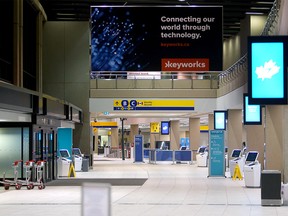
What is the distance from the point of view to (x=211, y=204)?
48.1 feet

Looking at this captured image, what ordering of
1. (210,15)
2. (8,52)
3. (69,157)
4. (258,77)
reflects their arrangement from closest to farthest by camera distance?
(258,77), (210,15), (8,52), (69,157)

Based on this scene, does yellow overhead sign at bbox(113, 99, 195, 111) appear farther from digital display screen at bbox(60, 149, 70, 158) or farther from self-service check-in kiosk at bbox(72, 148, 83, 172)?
digital display screen at bbox(60, 149, 70, 158)

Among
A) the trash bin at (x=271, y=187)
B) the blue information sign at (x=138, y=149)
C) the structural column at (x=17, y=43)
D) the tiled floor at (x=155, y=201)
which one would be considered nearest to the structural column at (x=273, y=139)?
the tiled floor at (x=155, y=201)

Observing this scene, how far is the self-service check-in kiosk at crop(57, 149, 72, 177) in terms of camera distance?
84.8ft

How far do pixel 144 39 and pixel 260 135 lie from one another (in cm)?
1314

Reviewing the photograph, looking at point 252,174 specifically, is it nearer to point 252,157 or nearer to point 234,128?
point 252,157

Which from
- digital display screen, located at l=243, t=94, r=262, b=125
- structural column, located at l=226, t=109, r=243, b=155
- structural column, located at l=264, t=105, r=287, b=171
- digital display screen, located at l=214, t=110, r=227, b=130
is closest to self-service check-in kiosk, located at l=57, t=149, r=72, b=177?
digital display screen, located at l=243, t=94, r=262, b=125

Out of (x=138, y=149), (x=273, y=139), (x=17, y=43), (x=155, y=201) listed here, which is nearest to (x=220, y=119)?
(x=17, y=43)

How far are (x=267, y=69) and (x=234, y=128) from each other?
62.9 ft

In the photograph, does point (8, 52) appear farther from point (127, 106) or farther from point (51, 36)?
point (127, 106)

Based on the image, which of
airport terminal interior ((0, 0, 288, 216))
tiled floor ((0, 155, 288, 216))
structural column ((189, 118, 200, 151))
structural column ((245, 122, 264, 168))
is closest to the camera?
tiled floor ((0, 155, 288, 216))

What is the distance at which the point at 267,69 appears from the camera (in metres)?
13.7

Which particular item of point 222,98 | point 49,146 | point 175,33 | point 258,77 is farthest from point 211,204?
point 222,98

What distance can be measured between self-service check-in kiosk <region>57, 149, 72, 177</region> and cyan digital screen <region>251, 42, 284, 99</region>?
13731 millimetres
